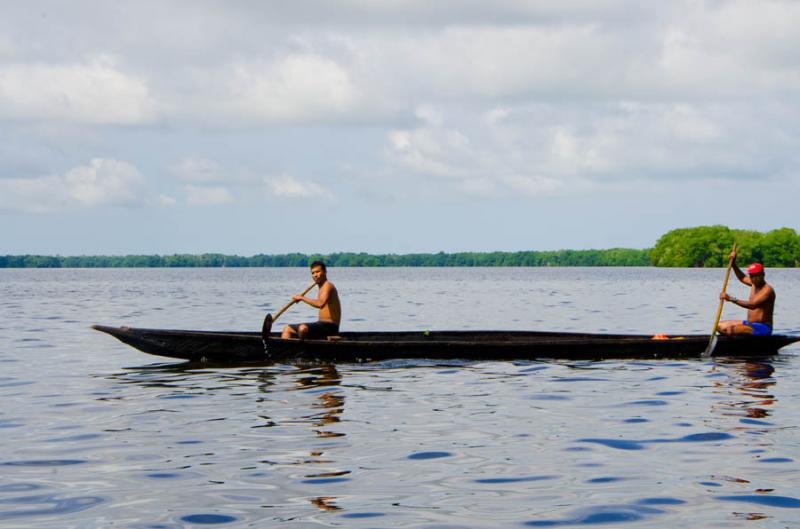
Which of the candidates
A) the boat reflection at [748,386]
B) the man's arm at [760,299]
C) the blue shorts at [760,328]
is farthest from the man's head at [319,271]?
the blue shorts at [760,328]

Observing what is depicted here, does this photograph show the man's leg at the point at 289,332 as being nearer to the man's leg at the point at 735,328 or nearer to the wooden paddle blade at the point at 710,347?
the wooden paddle blade at the point at 710,347

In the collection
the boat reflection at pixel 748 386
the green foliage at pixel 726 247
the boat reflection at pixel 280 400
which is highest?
the green foliage at pixel 726 247

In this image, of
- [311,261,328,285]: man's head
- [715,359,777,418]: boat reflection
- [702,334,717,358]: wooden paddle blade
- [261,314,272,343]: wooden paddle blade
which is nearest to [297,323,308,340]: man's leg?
[261,314,272,343]: wooden paddle blade

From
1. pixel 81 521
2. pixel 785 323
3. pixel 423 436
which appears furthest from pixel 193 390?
pixel 785 323

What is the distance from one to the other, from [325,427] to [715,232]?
149599mm

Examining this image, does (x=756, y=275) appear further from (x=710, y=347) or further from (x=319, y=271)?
(x=319, y=271)

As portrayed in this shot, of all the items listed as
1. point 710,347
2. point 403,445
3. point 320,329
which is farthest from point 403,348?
point 403,445

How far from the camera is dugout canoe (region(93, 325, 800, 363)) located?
59.6 feet

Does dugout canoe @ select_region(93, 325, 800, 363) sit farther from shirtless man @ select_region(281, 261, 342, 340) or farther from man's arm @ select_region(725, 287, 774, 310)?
man's arm @ select_region(725, 287, 774, 310)

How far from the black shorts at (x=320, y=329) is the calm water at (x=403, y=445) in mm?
936

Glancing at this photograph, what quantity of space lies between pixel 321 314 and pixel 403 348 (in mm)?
1909

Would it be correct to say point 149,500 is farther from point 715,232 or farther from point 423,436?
point 715,232

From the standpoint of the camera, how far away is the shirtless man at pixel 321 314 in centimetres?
1833

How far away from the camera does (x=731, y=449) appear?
392 inches
